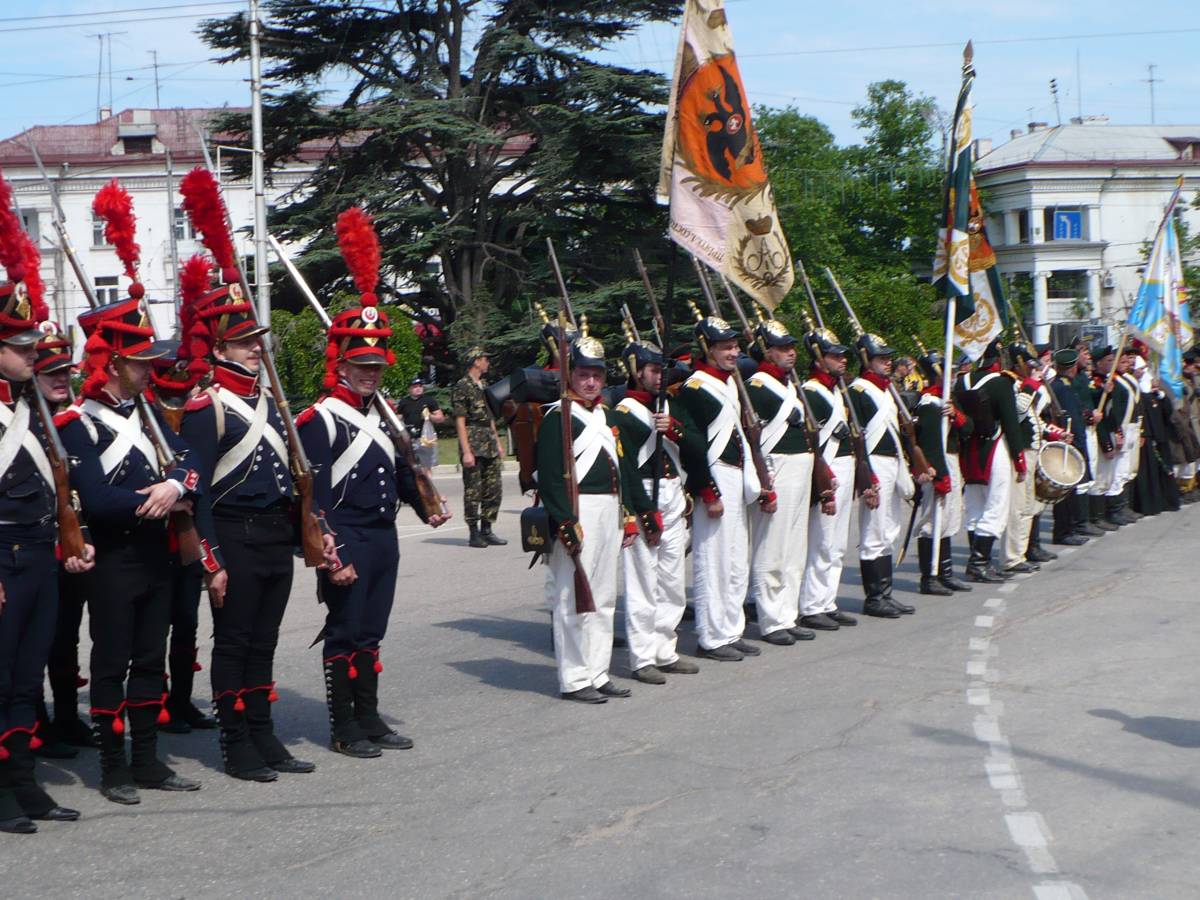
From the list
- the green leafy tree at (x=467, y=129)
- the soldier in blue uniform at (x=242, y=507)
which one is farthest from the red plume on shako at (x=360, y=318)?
the green leafy tree at (x=467, y=129)

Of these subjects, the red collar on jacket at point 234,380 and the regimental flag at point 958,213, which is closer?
the red collar on jacket at point 234,380

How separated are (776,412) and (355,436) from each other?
3.86 metres

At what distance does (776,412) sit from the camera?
35.7 feet

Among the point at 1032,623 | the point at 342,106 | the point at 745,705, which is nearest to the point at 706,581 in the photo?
the point at 745,705

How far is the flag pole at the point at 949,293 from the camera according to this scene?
12.9m

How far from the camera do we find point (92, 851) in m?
6.27

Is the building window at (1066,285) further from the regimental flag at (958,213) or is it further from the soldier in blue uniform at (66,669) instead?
the soldier in blue uniform at (66,669)

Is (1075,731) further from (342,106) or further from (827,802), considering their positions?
(342,106)

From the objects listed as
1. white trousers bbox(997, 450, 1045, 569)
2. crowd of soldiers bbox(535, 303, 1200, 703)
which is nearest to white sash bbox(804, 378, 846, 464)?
crowd of soldiers bbox(535, 303, 1200, 703)

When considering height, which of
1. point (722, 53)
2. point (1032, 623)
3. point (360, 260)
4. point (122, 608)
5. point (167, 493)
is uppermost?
point (722, 53)

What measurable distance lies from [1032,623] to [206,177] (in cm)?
689

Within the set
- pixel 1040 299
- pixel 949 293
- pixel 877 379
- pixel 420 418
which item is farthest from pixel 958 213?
pixel 1040 299

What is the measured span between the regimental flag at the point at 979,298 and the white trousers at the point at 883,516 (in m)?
2.43

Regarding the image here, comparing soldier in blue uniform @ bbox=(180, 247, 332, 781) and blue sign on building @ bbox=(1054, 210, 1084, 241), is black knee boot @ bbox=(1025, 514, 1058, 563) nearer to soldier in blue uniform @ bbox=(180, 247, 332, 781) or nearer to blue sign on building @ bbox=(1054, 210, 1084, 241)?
soldier in blue uniform @ bbox=(180, 247, 332, 781)
